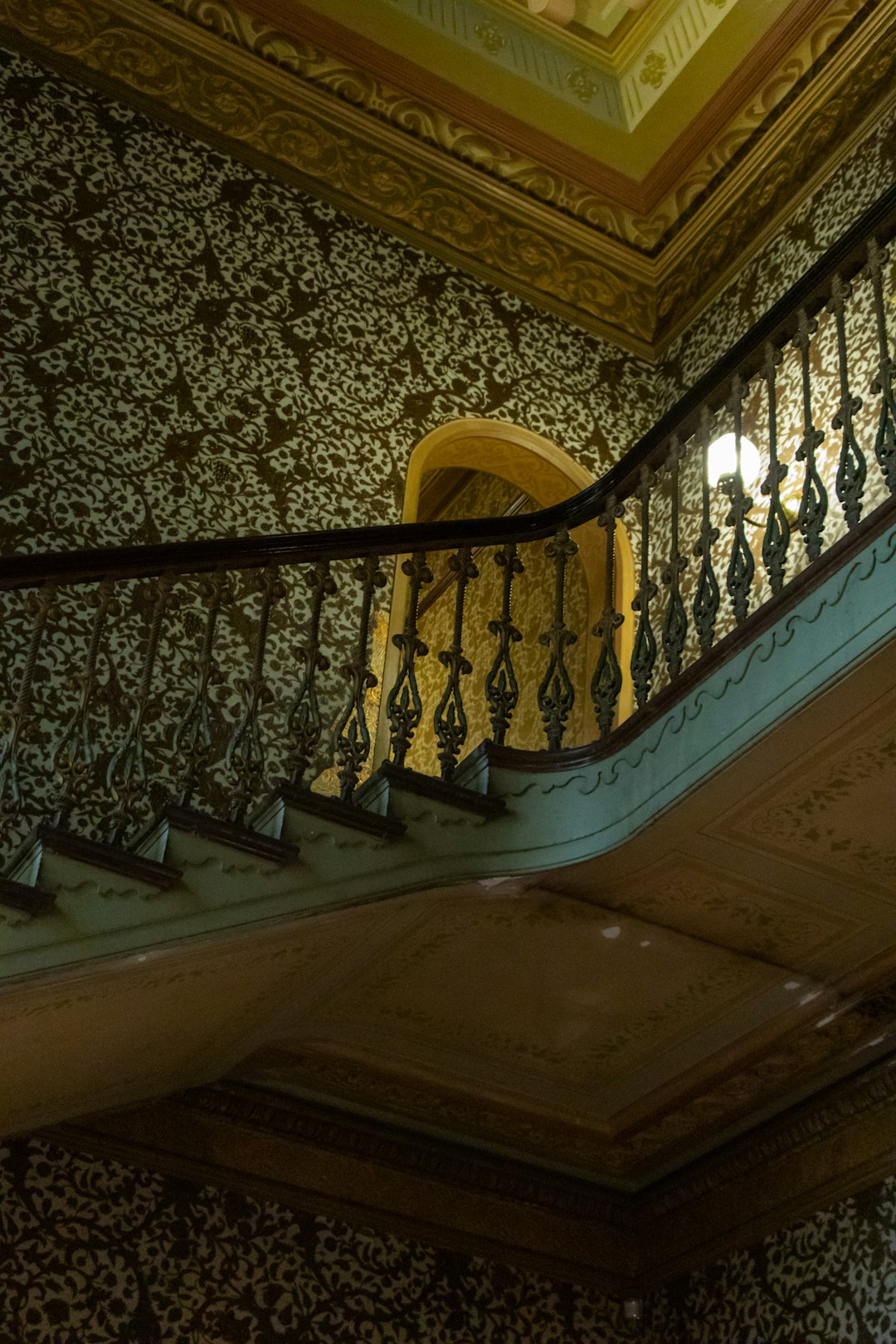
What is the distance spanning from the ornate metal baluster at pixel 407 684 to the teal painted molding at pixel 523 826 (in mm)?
220

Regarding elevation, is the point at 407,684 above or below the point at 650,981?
above

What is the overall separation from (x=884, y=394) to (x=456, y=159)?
4463 mm

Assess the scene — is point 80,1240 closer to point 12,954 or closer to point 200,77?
point 12,954

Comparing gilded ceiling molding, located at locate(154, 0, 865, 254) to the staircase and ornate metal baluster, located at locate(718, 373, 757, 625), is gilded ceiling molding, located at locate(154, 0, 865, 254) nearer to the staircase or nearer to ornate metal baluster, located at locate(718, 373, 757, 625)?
the staircase

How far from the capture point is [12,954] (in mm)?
4031

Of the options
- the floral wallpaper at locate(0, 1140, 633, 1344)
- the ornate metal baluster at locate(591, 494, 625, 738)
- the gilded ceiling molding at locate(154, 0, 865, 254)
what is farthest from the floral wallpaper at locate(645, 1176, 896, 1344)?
the gilded ceiling molding at locate(154, 0, 865, 254)

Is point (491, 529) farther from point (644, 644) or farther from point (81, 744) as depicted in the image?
point (81, 744)

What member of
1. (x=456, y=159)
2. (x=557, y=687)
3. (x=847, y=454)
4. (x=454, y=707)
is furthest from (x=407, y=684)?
(x=456, y=159)

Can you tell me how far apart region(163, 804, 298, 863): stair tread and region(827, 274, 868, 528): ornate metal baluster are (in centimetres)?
187

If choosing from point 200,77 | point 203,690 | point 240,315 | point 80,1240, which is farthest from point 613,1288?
point 200,77

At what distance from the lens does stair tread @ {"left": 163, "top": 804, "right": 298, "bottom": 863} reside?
428 centimetres

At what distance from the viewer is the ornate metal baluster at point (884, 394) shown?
397 cm

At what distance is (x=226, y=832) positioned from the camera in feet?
14.1

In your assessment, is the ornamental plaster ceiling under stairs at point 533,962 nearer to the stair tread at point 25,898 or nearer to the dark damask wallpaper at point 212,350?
the stair tread at point 25,898
